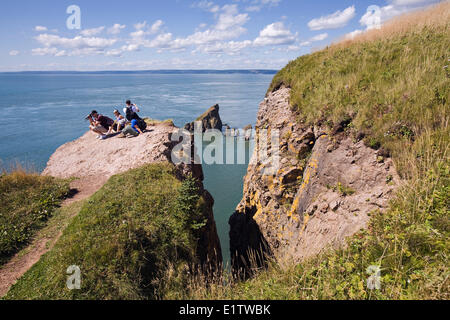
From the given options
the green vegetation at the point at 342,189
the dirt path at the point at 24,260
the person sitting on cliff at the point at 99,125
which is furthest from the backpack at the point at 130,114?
the green vegetation at the point at 342,189

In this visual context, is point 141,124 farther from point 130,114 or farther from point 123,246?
point 123,246

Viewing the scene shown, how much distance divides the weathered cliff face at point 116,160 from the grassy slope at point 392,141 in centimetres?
616

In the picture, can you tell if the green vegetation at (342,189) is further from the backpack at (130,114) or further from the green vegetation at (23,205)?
the backpack at (130,114)

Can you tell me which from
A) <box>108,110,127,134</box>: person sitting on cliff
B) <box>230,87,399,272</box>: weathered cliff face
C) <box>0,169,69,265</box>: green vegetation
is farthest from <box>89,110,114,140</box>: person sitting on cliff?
<box>230,87,399,272</box>: weathered cliff face

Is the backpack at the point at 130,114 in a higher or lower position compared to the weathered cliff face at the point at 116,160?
higher

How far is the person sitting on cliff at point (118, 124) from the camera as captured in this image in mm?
15678

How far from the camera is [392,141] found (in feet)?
26.2

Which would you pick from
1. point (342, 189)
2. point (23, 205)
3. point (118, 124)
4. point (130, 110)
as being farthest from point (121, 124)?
point (342, 189)

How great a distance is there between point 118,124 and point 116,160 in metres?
3.90

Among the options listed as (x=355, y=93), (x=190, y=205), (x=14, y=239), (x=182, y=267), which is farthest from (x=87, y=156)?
(x=355, y=93)

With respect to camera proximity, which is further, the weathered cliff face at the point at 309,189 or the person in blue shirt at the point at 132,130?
the person in blue shirt at the point at 132,130

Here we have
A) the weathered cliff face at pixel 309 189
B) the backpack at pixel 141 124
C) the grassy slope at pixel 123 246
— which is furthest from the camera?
the backpack at pixel 141 124

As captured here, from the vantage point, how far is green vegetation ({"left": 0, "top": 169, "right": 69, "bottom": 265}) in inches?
295

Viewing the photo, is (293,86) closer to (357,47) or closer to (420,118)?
(357,47)
